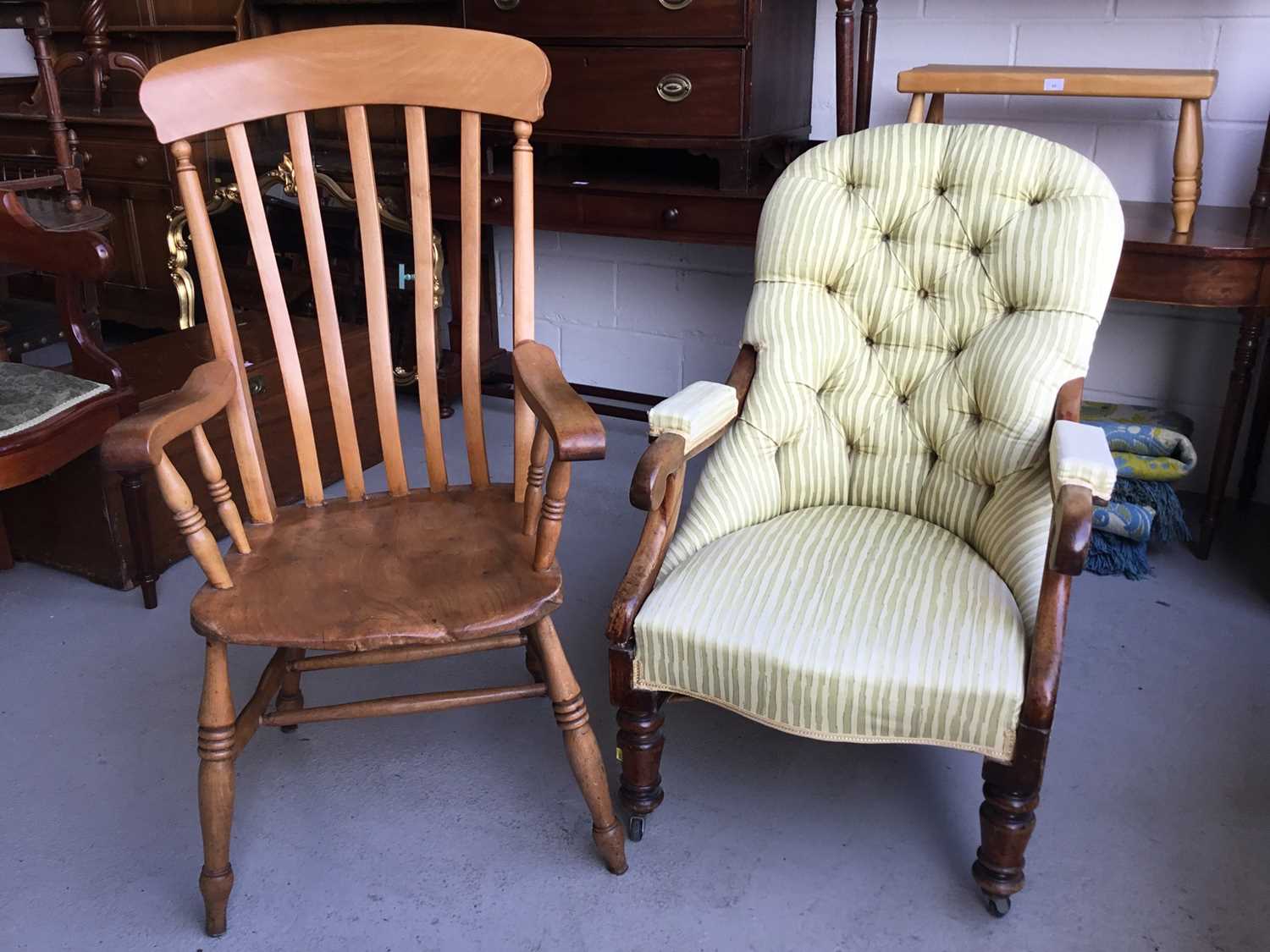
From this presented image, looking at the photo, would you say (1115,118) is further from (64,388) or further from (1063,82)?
(64,388)

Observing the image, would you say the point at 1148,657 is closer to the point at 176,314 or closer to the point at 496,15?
the point at 496,15

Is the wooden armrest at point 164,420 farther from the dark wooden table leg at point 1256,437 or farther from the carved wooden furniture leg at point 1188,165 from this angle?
the dark wooden table leg at point 1256,437

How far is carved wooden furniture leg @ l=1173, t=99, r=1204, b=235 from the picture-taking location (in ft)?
7.01

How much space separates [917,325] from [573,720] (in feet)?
2.85

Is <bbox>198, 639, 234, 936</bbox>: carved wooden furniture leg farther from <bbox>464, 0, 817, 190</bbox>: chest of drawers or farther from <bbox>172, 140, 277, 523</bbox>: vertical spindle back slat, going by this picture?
<bbox>464, 0, 817, 190</bbox>: chest of drawers

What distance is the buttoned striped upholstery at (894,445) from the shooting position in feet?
4.49

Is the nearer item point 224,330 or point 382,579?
point 382,579

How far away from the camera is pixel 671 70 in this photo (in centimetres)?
243

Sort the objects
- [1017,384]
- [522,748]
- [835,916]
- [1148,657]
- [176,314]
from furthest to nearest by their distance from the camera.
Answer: [176,314], [1148,657], [522,748], [1017,384], [835,916]

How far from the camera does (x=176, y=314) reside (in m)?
3.78

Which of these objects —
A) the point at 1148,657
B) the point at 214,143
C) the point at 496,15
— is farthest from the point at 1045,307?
the point at 214,143

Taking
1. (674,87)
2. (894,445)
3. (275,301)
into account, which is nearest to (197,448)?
(275,301)

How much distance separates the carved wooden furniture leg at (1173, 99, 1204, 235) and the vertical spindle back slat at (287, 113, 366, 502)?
165 centimetres

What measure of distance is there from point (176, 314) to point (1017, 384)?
10.2ft
